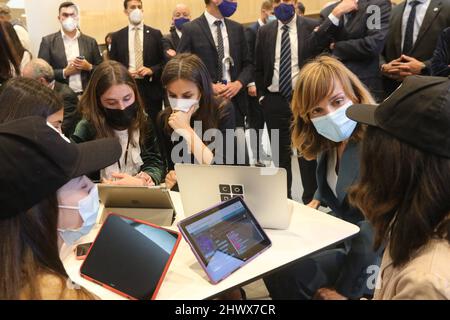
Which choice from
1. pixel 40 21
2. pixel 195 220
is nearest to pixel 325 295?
pixel 195 220

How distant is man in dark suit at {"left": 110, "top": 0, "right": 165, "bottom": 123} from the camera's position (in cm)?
418

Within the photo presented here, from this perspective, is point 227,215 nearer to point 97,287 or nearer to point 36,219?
point 97,287

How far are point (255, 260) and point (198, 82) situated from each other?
Result: 128cm

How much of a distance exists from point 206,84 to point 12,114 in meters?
1.05

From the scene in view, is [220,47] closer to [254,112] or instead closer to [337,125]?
[254,112]

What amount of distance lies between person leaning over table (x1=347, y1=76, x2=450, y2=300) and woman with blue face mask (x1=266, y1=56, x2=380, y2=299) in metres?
0.58

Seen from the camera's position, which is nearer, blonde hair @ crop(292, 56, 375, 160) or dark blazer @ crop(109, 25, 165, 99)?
blonde hair @ crop(292, 56, 375, 160)

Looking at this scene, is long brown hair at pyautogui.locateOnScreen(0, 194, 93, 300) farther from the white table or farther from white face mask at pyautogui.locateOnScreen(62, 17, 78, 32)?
white face mask at pyautogui.locateOnScreen(62, 17, 78, 32)

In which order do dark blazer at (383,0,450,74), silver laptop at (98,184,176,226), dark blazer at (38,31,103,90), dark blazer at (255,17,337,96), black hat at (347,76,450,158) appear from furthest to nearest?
dark blazer at (38,31,103,90) < dark blazer at (255,17,337,96) < dark blazer at (383,0,450,74) < silver laptop at (98,184,176,226) < black hat at (347,76,450,158)

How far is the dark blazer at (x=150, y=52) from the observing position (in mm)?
4180

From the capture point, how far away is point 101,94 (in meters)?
2.32

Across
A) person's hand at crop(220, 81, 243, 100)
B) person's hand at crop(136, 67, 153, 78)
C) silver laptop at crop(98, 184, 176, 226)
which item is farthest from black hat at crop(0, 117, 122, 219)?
person's hand at crop(136, 67, 153, 78)

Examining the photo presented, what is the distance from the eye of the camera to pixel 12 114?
6.22ft

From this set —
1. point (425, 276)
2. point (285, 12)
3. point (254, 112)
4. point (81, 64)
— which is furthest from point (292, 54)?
point (425, 276)
